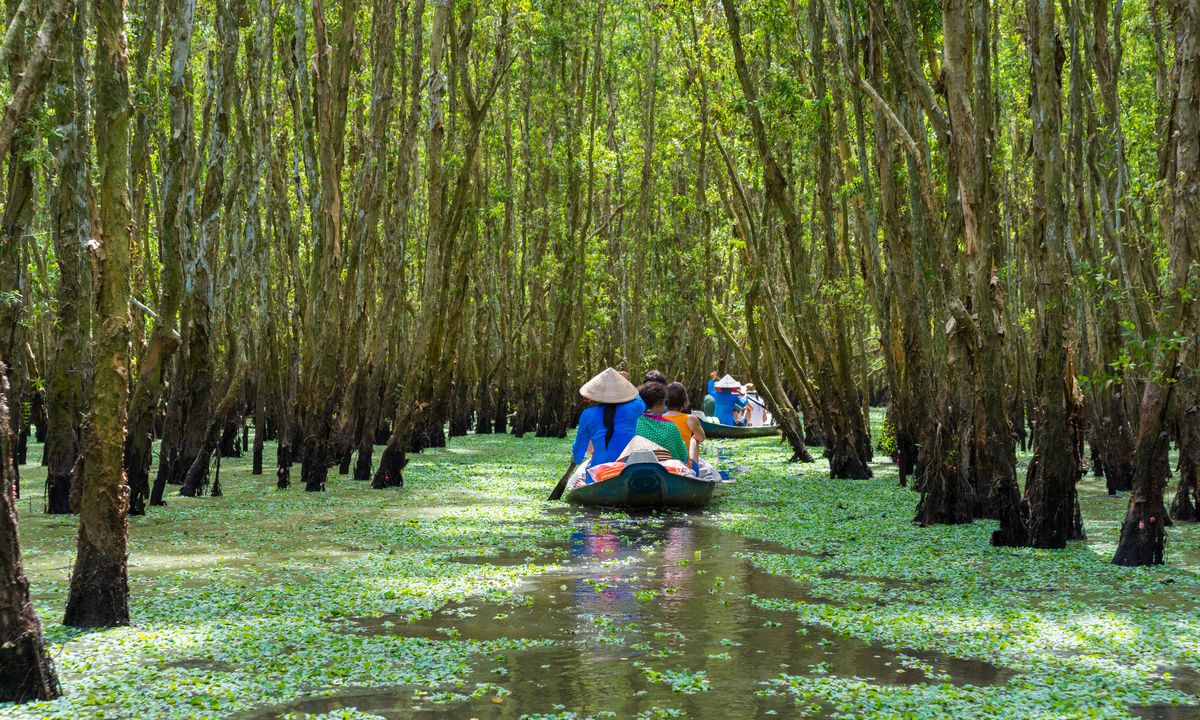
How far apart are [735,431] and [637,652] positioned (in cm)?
2209

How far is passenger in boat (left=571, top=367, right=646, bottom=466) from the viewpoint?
13562mm

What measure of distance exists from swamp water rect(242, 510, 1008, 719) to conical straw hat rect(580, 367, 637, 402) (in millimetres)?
4244

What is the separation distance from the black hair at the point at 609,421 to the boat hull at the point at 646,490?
2.53ft

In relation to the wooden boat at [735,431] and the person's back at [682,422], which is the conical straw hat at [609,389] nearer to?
the person's back at [682,422]

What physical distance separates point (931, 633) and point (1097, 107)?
13963 mm

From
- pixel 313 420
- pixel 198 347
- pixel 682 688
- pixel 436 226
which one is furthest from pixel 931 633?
pixel 436 226

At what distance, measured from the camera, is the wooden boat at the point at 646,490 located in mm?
12750

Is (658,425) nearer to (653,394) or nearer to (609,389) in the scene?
(653,394)

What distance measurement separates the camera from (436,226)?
15.9 meters

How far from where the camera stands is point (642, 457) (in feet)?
41.9

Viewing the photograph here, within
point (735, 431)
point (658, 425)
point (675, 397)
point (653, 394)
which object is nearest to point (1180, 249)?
point (658, 425)

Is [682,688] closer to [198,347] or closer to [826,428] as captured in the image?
[198,347]

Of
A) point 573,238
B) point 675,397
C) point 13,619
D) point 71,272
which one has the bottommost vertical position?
point 13,619

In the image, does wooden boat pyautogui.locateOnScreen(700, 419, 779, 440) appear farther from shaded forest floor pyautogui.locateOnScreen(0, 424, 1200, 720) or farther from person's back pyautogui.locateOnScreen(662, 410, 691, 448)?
shaded forest floor pyautogui.locateOnScreen(0, 424, 1200, 720)
